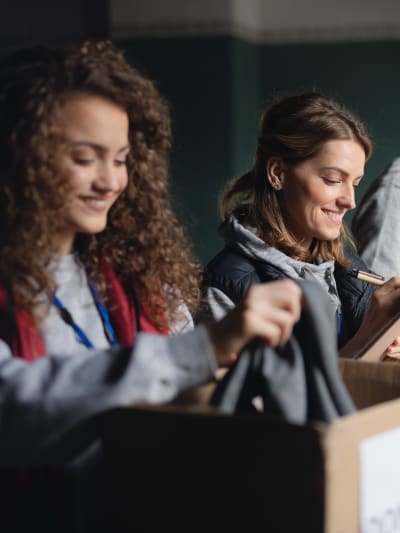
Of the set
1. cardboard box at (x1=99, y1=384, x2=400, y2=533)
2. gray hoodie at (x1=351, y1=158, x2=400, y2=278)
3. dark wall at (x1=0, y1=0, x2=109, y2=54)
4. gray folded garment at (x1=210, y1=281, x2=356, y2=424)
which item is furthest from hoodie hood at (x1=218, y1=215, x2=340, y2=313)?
Answer: dark wall at (x1=0, y1=0, x2=109, y2=54)

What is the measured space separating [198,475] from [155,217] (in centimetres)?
66

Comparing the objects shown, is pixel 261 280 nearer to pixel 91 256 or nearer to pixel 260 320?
pixel 91 256

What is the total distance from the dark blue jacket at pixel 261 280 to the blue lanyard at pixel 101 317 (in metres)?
0.76

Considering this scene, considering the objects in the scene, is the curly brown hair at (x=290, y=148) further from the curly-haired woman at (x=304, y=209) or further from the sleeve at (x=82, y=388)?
the sleeve at (x=82, y=388)

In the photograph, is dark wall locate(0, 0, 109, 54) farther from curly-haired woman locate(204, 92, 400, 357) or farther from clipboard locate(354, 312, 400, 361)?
clipboard locate(354, 312, 400, 361)

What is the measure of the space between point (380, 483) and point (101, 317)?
20.2 inches

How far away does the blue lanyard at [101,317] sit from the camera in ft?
4.12

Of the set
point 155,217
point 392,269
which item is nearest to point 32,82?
point 155,217

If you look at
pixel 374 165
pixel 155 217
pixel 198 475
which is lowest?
pixel 374 165

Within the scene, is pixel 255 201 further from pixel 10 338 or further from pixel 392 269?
pixel 10 338

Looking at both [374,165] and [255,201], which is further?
[374,165]

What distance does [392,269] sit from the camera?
2.58 meters

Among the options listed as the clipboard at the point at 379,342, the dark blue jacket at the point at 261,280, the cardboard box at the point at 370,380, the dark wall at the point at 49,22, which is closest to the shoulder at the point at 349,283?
the dark blue jacket at the point at 261,280

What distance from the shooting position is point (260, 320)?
1.00 m
